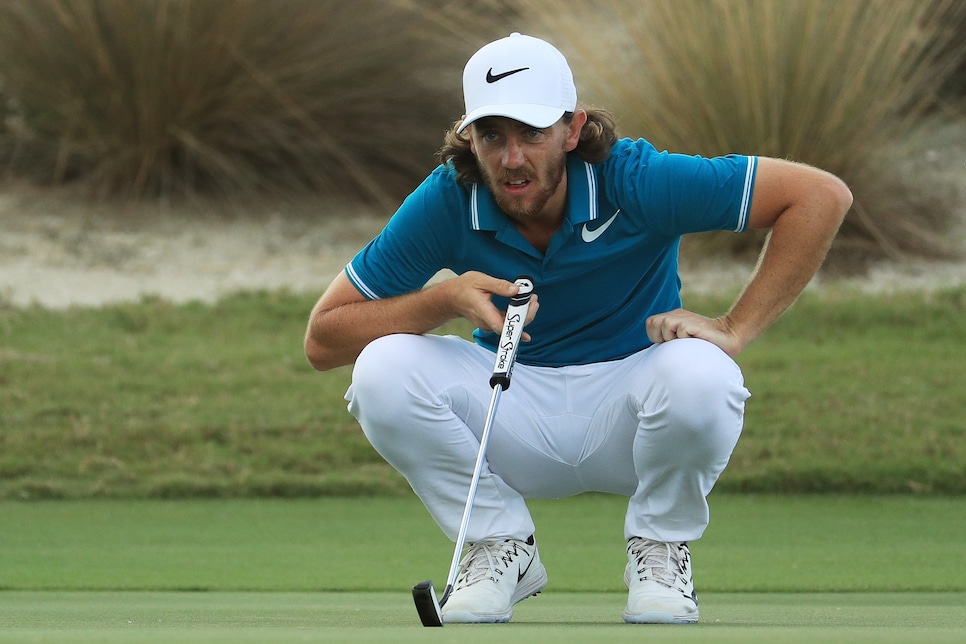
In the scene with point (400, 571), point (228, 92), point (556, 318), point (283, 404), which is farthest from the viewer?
point (228, 92)

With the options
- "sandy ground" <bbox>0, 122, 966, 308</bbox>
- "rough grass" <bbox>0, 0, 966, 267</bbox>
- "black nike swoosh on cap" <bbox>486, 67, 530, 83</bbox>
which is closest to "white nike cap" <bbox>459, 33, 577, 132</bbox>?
"black nike swoosh on cap" <bbox>486, 67, 530, 83</bbox>

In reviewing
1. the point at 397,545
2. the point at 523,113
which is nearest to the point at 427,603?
the point at 523,113

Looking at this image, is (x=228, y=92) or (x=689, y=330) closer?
(x=689, y=330)

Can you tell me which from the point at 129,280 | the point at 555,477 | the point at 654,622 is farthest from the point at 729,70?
the point at 654,622

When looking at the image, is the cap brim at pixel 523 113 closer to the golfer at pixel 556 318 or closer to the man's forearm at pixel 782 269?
the golfer at pixel 556 318

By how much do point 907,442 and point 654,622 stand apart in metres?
3.41

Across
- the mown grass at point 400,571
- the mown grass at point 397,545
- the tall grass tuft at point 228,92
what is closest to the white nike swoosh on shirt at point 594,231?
the mown grass at point 400,571

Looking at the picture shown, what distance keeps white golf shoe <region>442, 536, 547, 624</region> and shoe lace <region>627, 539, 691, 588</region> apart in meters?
0.22

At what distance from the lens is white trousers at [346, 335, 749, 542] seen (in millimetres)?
2787

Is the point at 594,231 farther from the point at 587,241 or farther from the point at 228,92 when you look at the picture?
the point at 228,92

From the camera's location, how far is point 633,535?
9.49ft

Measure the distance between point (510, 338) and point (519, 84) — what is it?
1.63ft

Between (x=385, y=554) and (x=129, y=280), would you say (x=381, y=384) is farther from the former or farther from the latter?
(x=129, y=280)

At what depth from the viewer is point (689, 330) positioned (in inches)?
114
